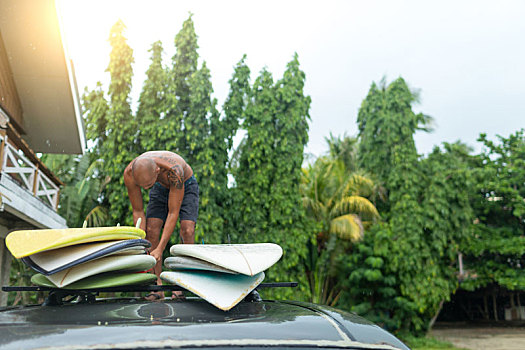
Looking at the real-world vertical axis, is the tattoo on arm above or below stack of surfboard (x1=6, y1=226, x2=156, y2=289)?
above

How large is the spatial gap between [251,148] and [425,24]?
45.2ft

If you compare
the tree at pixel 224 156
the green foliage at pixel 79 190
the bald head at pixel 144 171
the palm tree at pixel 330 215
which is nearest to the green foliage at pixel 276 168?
the tree at pixel 224 156

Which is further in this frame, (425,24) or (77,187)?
(425,24)

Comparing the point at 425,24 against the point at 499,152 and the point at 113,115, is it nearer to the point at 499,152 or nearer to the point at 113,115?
the point at 499,152

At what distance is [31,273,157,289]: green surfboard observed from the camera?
1.22 meters

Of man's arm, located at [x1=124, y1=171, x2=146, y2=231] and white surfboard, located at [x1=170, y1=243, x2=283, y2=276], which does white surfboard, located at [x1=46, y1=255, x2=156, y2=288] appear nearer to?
white surfboard, located at [x1=170, y1=243, x2=283, y2=276]

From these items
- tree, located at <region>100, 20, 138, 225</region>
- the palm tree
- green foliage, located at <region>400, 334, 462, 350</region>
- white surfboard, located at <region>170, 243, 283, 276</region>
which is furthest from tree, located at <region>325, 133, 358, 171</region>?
white surfboard, located at <region>170, 243, 283, 276</region>

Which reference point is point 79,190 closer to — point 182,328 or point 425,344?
point 425,344

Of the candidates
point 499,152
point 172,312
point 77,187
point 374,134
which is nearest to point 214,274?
point 172,312

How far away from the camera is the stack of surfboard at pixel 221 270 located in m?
1.14

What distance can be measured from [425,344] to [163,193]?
1491cm

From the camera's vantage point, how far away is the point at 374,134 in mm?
19188

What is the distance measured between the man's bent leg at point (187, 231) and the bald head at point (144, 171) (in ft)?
1.92

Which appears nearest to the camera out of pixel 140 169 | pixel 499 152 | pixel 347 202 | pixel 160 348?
pixel 160 348
